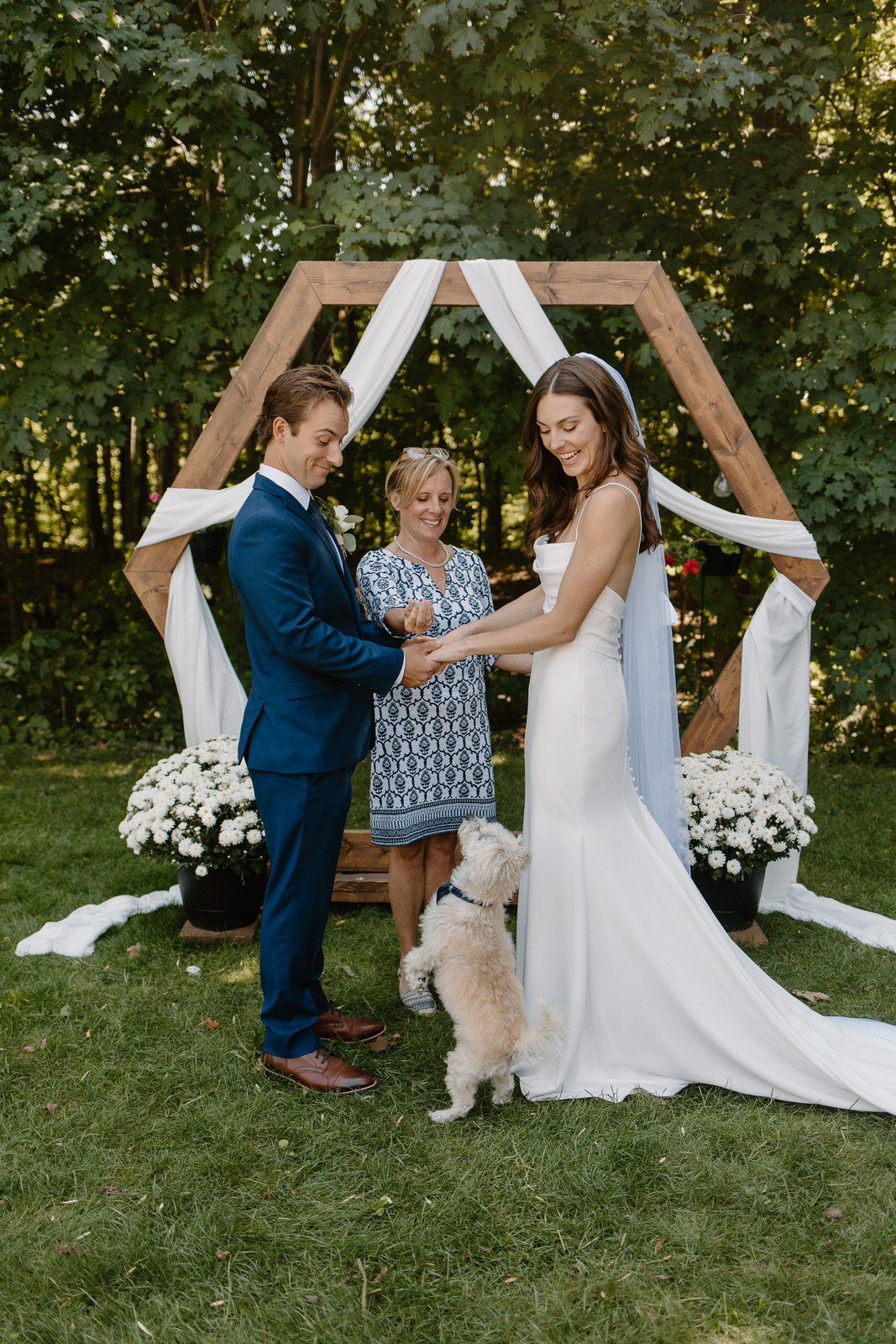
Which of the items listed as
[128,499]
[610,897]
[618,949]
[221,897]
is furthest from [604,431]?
[128,499]

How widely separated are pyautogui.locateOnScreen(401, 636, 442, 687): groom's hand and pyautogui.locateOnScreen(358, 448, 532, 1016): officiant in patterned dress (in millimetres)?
299

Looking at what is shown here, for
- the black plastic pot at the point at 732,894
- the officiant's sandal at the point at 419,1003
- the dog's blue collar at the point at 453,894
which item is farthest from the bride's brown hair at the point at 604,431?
the officiant's sandal at the point at 419,1003

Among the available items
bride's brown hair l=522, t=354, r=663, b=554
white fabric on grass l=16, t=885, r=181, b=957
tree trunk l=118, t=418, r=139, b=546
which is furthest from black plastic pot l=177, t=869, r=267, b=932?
tree trunk l=118, t=418, r=139, b=546

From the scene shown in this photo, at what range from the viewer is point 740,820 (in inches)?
160

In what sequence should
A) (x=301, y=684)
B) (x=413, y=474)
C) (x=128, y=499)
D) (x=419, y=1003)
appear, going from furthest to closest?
(x=128, y=499)
(x=419, y=1003)
(x=413, y=474)
(x=301, y=684)

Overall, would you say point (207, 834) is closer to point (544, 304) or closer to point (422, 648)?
point (422, 648)

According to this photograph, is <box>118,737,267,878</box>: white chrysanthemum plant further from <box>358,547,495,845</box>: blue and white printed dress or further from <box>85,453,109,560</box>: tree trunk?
<box>85,453,109,560</box>: tree trunk

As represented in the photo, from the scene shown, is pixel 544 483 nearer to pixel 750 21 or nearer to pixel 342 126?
pixel 750 21

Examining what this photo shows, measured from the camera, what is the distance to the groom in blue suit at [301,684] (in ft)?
9.11

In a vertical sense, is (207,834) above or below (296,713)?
below

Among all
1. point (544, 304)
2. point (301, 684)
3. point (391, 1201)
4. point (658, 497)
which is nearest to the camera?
point (391, 1201)

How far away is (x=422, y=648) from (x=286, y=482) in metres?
0.78

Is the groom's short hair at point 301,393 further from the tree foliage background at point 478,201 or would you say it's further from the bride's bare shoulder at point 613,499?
the tree foliage background at point 478,201

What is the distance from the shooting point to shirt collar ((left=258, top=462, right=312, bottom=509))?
2.83 meters
